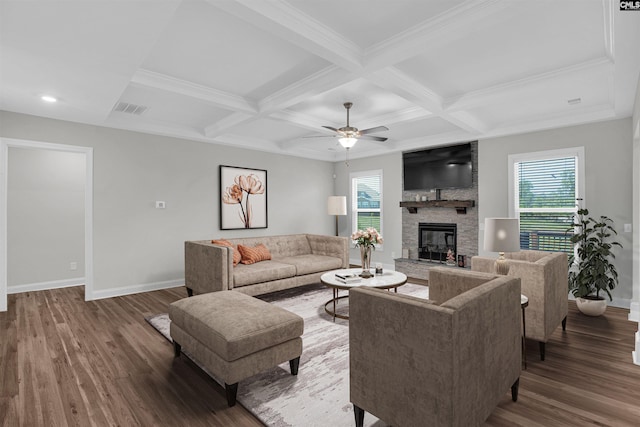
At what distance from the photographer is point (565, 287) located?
3.34 m

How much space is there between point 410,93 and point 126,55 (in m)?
2.66

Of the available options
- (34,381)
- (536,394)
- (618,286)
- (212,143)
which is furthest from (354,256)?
(34,381)

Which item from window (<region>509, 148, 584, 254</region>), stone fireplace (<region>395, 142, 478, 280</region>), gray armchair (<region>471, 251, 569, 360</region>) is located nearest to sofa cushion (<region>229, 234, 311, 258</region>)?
stone fireplace (<region>395, 142, 478, 280</region>)

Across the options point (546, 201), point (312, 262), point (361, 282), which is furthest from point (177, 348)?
point (546, 201)

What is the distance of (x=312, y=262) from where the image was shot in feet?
16.8

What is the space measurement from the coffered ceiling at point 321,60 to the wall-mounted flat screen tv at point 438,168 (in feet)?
2.76

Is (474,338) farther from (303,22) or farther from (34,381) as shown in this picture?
(34,381)

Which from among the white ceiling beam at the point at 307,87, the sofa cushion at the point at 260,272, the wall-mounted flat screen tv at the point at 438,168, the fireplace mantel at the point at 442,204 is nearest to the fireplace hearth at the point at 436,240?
the fireplace mantel at the point at 442,204

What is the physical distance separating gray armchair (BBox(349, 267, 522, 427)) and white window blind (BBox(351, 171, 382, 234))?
510cm

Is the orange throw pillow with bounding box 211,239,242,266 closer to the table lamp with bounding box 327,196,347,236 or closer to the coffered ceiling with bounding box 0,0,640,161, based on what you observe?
the coffered ceiling with bounding box 0,0,640,161

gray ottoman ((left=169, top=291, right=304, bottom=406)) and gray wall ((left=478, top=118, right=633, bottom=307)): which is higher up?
gray wall ((left=478, top=118, right=633, bottom=307))

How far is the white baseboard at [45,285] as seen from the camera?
16.6 feet

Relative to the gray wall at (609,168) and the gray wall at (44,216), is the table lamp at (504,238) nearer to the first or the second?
the gray wall at (609,168)

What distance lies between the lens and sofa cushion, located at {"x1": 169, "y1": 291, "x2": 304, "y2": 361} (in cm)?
219
